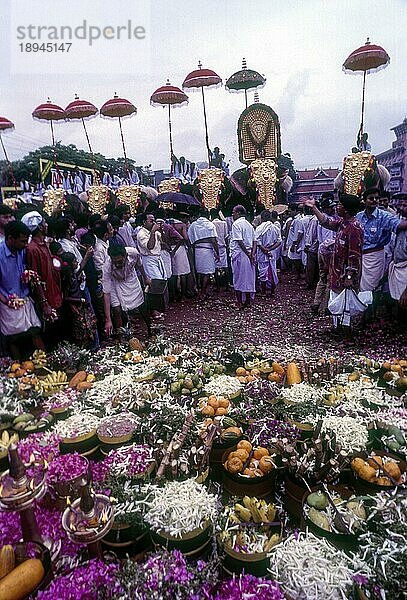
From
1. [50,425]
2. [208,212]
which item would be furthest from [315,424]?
[208,212]

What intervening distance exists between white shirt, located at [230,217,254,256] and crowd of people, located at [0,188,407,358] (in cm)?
2

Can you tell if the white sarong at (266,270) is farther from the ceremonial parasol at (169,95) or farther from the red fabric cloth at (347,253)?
the ceremonial parasol at (169,95)

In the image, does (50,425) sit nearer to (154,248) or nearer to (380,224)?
(154,248)

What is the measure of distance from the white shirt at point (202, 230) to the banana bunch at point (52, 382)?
17.1 feet

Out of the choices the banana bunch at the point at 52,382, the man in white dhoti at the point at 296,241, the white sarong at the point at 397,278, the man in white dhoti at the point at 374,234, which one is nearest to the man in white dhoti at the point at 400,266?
the white sarong at the point at 397,278

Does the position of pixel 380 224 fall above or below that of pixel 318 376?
above

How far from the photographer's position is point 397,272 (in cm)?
510

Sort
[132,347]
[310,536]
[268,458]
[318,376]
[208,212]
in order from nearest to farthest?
1. [310,536]
2. [268,458]
3. [318,376]
4. [132,347]
5. [208,212]

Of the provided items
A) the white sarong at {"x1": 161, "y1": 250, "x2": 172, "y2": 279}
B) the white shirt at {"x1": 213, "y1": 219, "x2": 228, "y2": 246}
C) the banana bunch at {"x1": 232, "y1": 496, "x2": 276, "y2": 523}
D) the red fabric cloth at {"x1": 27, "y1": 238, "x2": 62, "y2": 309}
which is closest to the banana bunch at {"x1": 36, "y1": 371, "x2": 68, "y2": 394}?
the red fabric cloth at {"x1": 27, "y1": 238, "x2": 62, "y2": 309}

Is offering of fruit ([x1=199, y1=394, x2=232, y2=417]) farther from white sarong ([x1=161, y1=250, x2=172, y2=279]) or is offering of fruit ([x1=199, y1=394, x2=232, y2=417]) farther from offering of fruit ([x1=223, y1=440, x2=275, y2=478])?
white sarong ([x1=161, y1=250, x2=172, y2=279])

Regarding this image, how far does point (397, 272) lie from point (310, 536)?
421 centimetres

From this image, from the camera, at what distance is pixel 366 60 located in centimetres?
648

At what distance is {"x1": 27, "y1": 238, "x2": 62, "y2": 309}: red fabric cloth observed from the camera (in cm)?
402

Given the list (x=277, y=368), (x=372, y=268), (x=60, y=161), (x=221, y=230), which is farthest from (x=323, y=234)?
(x=60, y=161)
